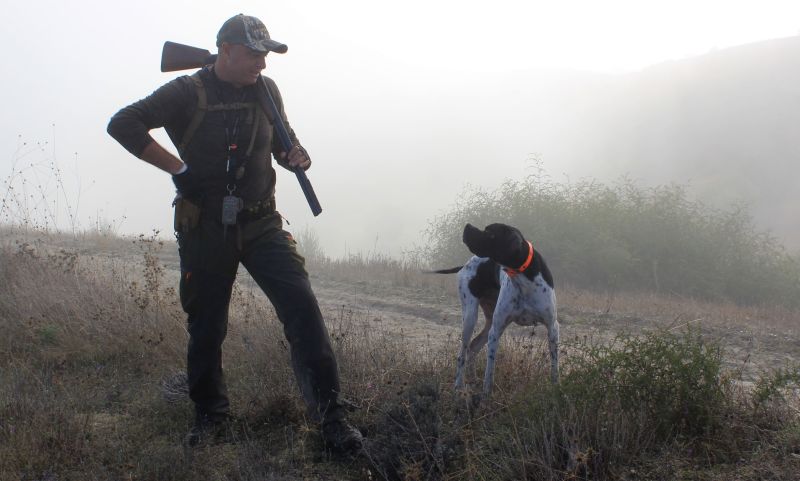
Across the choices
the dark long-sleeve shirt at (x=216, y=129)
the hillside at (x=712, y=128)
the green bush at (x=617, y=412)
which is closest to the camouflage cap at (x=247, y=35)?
the dark long-sleeve shirt at (x=216, y=129)

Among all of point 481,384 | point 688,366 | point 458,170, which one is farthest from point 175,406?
point 458,170

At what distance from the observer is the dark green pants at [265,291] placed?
13.8ft

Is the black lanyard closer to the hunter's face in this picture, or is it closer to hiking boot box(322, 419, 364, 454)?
the hunter's face

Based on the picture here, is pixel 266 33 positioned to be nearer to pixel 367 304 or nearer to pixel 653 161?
pixel 367 304

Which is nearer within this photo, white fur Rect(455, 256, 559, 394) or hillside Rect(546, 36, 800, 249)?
white fur Rect(455, 256, 559, 394)

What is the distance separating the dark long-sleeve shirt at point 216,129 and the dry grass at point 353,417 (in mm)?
1509

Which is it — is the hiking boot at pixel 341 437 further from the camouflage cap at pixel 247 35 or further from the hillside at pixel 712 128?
the hillside at pixel 712 128

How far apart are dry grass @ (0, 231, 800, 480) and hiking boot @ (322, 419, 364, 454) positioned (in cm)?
9

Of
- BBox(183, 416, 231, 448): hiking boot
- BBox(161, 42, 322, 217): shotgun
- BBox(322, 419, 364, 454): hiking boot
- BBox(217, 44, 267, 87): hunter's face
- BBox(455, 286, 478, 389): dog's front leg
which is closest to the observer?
BBox(322, 419, 364, 454): hiking boot

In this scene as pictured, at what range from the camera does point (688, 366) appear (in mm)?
4020

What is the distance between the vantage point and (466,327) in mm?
5289

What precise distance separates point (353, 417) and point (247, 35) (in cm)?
246

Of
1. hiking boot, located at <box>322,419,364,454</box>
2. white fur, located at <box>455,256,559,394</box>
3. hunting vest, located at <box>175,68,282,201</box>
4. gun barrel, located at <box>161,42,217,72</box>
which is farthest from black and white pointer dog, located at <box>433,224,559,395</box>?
gun barrel, located at <box>161,42,217,72</box>

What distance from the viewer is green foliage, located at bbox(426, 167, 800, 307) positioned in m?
17.0
